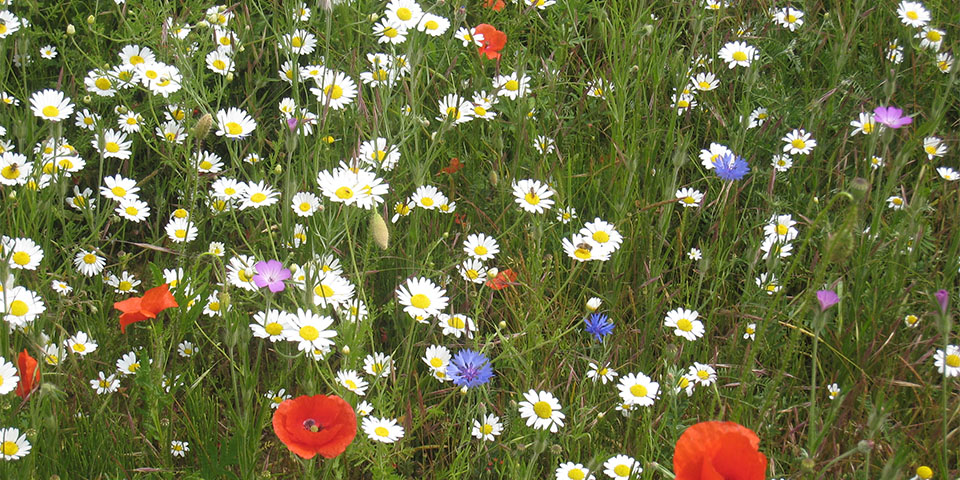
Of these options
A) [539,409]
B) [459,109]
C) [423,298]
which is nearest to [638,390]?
[539,409]

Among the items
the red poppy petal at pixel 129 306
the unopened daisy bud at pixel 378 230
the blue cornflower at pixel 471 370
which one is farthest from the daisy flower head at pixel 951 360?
the red poppy petal at pixel 129 306

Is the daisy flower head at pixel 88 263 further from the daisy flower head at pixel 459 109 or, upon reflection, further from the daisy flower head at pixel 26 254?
the daisy flower head at pixel 459 109

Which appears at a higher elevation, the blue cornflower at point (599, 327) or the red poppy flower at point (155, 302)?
the blue cornflower at point (599, 327)

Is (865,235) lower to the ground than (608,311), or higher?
higher

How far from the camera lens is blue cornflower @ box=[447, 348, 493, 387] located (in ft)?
5.11

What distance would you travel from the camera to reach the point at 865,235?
212 cm

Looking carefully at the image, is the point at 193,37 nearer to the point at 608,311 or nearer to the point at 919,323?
the point at 608,311

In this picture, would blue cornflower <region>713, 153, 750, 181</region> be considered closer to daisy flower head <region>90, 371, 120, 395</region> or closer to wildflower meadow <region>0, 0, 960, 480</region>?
wildflower meadow <region>0, 0, 960, 480</region>

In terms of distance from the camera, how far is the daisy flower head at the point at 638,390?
1.67 metres

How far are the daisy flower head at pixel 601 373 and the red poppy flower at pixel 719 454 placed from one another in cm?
52

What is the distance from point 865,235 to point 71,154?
1892 mm

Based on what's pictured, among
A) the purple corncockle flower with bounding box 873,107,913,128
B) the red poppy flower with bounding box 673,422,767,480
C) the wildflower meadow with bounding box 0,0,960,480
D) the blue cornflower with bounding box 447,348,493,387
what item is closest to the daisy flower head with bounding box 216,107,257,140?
the wildflower meadow with bounding box 0,0,960,480

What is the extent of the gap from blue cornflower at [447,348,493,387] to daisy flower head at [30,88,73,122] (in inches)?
48.1

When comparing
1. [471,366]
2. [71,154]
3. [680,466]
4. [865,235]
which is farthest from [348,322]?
[865,235]
